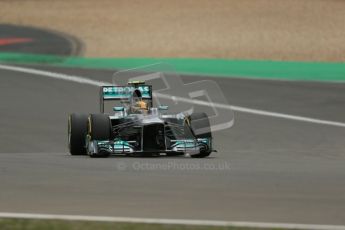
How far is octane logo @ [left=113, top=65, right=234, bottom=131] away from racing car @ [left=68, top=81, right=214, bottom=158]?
227 inches

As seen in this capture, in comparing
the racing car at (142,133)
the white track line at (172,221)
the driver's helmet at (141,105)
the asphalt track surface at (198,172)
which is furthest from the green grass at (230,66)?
the white track line at (172,221)

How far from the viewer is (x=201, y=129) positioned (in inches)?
607

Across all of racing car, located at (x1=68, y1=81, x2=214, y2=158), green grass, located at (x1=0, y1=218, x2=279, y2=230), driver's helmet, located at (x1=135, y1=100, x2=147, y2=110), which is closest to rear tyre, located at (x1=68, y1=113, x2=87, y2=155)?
racing car, located at (x1=68, y1=81, x2=214, y2=158)

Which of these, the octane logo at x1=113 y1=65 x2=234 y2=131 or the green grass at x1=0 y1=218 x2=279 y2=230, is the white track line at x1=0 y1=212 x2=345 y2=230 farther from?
the octane logo at x1=113 y1=65 x2=234 y2=131

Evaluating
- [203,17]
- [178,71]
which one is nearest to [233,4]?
[203,17]

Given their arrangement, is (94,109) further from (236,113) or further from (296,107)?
(296,107)

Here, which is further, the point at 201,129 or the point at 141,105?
the point at 141,105

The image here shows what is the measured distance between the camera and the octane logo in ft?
81.0

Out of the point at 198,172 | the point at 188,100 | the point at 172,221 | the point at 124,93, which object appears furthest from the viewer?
the point at 188,100

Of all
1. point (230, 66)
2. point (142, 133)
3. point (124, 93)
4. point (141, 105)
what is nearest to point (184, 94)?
point (230, 66)

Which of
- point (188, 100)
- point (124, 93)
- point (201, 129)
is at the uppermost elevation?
point (124, 93)

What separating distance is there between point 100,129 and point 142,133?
664 millimetres

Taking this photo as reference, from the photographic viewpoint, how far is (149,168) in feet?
41.8

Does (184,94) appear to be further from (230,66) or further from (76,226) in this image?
(76,226)
